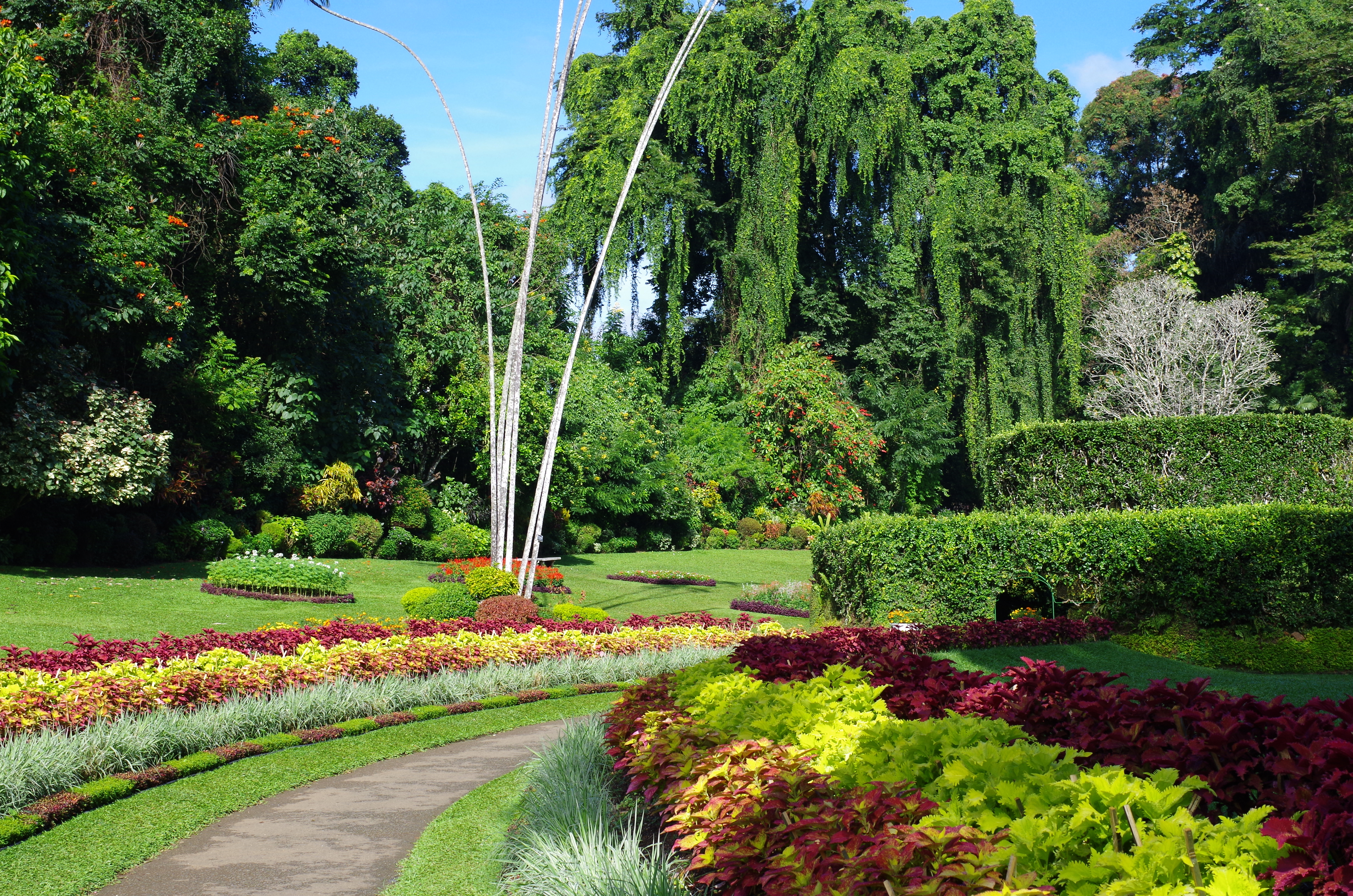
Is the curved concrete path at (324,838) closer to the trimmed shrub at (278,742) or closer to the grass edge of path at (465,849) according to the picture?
the grass edge of path at (465,849)

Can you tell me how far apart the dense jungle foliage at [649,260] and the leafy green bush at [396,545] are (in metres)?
0.70

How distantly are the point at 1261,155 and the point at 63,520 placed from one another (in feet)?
119

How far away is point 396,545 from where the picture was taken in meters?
21.7

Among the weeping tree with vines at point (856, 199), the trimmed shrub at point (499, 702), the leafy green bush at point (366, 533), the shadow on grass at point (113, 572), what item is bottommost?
the trimmed shrub at point (499, 702)

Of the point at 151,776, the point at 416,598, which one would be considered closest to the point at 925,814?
the point at 151,776

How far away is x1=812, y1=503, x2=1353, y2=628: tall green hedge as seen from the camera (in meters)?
11.7

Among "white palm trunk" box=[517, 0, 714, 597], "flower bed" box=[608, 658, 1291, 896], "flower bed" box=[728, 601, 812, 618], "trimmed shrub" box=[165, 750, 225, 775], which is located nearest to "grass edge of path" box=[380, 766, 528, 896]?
"flower bed" box=[608, 658, 1291, 896]

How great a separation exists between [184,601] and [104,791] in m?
9.02

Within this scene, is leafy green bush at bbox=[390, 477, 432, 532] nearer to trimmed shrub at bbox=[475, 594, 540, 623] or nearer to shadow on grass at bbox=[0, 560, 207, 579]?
shadow on grass at bbox=[0, 560, 207, 579]

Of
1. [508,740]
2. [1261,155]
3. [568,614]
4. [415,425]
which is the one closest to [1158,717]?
[508,740]

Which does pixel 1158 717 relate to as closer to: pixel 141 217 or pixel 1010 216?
pixel 141 217

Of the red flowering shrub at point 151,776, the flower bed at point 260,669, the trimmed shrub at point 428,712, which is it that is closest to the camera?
the red flowering shrub at point 151,776

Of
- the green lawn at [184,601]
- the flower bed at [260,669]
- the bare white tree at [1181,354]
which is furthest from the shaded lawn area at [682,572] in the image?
the bare white tree at [1181,354]

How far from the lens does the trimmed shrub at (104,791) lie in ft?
19.0
